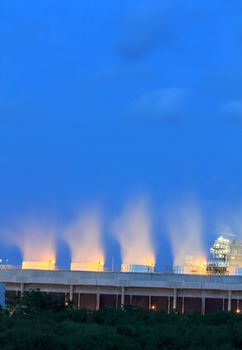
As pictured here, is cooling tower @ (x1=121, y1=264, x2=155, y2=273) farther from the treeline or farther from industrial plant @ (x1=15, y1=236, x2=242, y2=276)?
the treeline

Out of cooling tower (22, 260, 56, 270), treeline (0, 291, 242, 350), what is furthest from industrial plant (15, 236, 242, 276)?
treeline (0, 291, 242, 350)

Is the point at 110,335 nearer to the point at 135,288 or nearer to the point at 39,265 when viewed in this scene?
the point at 135,288

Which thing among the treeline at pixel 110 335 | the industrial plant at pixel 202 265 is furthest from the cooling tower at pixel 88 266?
the treeline at pixel 110 335

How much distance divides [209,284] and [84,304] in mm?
10168

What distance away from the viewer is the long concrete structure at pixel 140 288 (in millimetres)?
55656

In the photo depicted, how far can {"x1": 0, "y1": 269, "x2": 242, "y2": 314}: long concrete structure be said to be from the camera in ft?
183

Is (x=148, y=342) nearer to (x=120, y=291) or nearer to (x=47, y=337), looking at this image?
(x=47, y=337)

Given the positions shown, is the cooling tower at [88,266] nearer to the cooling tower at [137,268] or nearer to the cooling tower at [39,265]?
the cooling tower at [39,265]

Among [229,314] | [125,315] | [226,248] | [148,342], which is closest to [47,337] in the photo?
[148,342]

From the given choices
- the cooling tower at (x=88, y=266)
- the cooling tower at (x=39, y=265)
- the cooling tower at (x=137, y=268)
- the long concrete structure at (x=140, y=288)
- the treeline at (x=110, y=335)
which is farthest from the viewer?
the cooling tower at (x=88, y=266)

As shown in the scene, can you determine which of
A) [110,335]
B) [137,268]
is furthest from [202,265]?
[110,335]

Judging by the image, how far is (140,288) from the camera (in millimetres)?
56688

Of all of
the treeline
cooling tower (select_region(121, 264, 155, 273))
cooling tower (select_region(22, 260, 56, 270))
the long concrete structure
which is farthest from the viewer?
cooling tower (select_region(22, 260, 56, 270))

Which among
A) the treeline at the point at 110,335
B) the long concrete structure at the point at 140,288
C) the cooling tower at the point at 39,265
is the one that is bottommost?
the treeline at the point at 110,335
